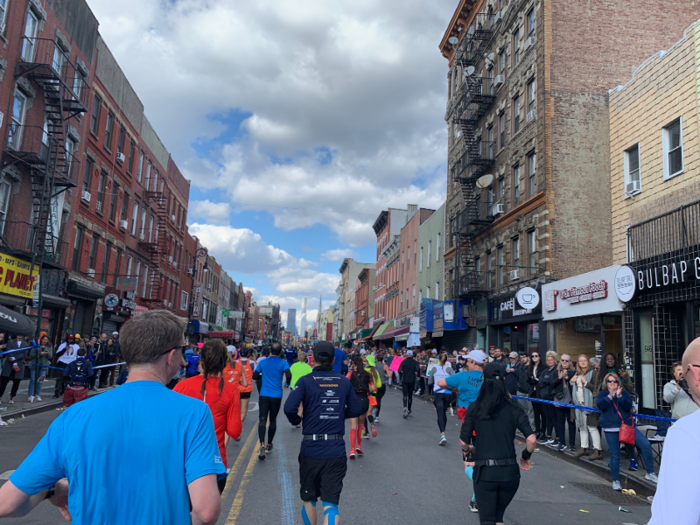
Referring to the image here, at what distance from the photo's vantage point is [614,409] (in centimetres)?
912

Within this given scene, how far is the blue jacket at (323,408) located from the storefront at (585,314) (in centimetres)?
1380

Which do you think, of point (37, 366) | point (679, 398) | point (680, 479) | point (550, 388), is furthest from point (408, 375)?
point (680, 479)

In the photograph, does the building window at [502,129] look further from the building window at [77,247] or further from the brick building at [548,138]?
the building window at [77,247]

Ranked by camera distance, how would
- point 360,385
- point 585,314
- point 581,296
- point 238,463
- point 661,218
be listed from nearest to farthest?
point 238,463 < point 360,385 < point 661,218 < point 585,314 < point 581,296

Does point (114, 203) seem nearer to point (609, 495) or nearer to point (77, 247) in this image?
point (77, 247)

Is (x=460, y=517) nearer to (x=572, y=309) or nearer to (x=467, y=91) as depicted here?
(x=572, y=309)

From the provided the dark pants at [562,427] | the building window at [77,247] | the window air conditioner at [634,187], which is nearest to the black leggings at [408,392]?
the dark pants at [562,427]

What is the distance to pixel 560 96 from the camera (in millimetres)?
22062

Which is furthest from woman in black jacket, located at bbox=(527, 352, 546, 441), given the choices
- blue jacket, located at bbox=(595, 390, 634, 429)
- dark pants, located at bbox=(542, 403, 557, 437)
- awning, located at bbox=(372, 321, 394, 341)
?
awning, located at bbox=(372, 321, 394, 341)

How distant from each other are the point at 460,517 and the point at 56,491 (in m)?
5.52

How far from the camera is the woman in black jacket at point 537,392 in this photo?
12.9m

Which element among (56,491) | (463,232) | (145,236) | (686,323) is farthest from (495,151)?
(56,491)

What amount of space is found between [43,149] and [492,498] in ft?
70.4

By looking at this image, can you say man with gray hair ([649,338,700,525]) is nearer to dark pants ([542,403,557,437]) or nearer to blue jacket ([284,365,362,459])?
blue jacket ([284,365,362,459])
